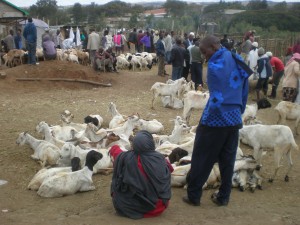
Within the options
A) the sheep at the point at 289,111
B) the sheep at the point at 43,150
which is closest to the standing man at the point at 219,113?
the sheep at the point at 43,150

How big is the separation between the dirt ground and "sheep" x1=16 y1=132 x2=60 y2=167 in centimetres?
17

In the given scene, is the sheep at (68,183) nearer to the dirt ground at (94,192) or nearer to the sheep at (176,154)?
the dirt ground at (94,192)

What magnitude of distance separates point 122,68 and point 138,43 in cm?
395

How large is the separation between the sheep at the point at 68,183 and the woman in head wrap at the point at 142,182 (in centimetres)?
101

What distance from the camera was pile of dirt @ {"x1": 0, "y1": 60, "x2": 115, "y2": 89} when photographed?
557 inches

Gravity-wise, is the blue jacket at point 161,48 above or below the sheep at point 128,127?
above

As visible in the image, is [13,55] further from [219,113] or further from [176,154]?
[219,113]

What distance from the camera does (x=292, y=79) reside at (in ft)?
32.3

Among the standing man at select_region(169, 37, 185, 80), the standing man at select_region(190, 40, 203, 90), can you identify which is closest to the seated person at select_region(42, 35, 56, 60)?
the standing man at select_region(169, 37, 185, 80)

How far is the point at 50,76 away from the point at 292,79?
8731 mm

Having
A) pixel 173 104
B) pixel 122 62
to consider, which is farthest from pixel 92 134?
pixel 122 62

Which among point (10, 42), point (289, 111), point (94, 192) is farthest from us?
point (10, 42)

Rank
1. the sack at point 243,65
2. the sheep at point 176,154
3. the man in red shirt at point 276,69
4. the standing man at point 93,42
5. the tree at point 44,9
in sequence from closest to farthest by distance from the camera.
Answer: the sack at point 243,65
the sheep at point 176,154
the man in red shirt at point 276,69
the standing man at point 93,42
the tree at point 44,9

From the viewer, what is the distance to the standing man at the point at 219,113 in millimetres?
4598
